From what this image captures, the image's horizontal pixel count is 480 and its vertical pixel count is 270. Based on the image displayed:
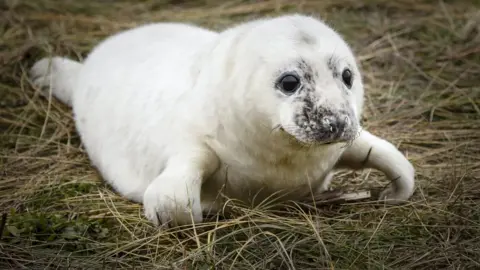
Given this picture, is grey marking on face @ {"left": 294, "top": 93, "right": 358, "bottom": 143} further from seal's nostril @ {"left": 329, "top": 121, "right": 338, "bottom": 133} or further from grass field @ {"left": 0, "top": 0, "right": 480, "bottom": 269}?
grass field @ {"left": 0, "top": 0, "right": 480, "bottom": 269}

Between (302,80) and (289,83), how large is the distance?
0.05m

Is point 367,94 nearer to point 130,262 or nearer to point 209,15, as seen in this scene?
point 209,15

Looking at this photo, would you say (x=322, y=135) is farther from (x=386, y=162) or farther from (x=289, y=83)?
(x=386, y=162)

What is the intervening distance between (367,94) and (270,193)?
1.73m

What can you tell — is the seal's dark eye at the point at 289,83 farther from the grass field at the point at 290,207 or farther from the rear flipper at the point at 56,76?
the rear flipper at the point at 56,76

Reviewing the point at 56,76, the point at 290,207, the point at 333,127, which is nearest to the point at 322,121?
the point at 333,127

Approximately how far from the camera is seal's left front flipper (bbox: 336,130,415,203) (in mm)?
3688

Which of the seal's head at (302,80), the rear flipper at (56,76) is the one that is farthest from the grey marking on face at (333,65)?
the rear flipper at (56,76)

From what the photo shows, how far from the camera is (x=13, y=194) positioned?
12.7 ft

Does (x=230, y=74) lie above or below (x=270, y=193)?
above

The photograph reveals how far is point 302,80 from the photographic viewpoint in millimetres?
3104

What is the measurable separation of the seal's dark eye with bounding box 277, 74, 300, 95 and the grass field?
530mm

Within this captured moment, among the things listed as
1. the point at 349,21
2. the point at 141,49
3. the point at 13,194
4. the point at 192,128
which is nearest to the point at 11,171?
the point at 13,194

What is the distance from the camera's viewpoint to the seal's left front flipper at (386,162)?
3688 millimetres
